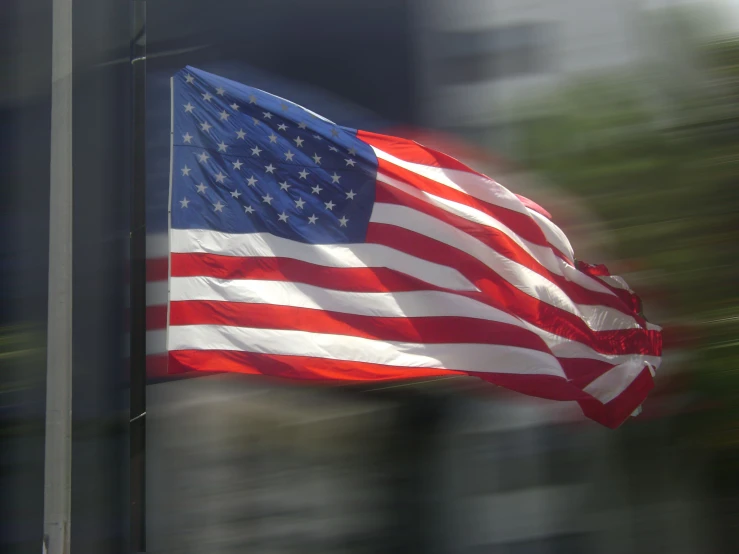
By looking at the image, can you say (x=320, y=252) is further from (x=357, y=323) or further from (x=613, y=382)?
(x=613, y=382)

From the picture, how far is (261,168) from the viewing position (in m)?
5.98

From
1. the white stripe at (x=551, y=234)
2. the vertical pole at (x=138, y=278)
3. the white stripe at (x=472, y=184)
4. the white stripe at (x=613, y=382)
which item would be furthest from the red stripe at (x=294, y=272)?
the white stripe at (x=613, y=382)

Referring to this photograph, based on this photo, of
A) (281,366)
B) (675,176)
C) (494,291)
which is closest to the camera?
(281,366)

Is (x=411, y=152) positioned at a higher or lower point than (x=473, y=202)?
higher

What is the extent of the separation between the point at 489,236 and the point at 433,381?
163cm

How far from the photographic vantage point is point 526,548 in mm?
7613

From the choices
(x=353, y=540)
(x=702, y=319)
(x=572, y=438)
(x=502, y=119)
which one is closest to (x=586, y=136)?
(x=502, y=119)

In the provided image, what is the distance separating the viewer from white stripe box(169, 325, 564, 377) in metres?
5.66

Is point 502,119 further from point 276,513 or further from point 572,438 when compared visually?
point 276,513

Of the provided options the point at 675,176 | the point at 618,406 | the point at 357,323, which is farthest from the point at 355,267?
the point at 675,176

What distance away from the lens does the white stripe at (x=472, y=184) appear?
659cm

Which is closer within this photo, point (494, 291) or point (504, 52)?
point (494, 291)

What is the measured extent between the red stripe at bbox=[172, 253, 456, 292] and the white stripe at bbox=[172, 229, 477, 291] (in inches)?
1.5

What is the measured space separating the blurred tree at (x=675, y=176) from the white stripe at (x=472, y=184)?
1.43 meters
